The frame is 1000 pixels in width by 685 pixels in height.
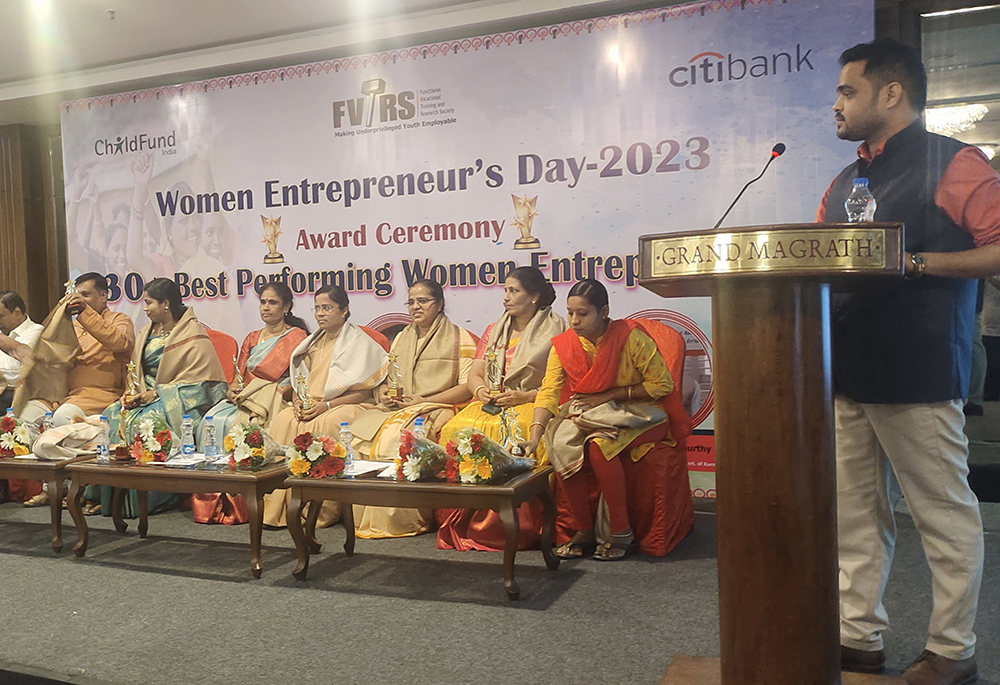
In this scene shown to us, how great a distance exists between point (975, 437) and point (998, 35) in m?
2.04

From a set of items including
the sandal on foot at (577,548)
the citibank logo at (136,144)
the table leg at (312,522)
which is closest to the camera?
the sandal on foot at (577,548)

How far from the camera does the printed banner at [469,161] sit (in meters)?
4.58

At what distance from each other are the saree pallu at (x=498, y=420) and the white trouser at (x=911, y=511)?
177 centimetres

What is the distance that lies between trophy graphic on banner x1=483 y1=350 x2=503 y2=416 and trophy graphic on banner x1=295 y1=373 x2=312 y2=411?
1.12m

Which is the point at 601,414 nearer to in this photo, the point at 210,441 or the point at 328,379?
the point at 328,379

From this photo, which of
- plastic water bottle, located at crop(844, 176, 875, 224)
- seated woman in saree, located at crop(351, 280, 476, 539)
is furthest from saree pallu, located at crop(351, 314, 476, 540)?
plastic water bottle, located at crop(844, 176, 875, 224)

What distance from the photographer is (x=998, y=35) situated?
14.5 ft

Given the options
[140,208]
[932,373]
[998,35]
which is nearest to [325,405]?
[140,208]

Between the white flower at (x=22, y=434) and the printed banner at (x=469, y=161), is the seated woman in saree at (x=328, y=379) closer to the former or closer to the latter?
the printed banner at (x=469, y=161)

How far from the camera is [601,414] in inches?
153

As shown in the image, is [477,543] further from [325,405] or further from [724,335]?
[724,335]

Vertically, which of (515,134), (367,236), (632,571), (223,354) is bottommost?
(632,571)

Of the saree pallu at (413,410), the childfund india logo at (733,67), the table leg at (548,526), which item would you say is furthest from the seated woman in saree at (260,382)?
the childfund india logo at (733,67)

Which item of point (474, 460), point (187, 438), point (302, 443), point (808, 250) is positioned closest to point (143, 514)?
point (187, 438)
